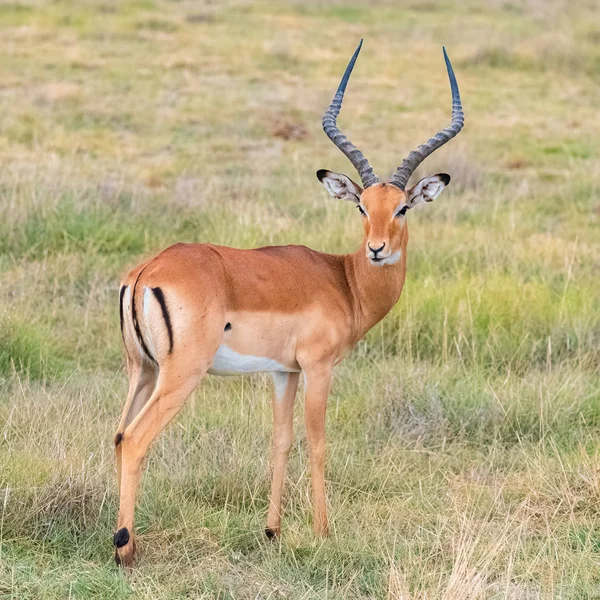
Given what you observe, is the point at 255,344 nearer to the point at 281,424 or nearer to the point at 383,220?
the point at 281,424

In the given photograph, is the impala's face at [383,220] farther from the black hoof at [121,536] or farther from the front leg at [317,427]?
the black hoof at [121,536]

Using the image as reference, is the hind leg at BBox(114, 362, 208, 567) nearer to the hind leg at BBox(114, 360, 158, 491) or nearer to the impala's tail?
the impala's tail

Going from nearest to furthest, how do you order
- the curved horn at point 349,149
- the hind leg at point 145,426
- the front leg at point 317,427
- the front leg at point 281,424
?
the hind leg at point 145,426 < the front leg at point 317,427 < the front leg at point 281,424 < the curved horn at point 349,149

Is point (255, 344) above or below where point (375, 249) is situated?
below

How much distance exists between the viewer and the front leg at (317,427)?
13.0ft

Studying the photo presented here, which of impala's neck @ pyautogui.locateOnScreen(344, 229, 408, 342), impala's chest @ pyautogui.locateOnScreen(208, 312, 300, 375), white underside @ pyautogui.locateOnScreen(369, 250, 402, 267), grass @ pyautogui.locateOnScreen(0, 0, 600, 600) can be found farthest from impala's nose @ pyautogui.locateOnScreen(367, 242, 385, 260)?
grass @ pyautogui.locateOnScreen(0, 0, 600, 600)

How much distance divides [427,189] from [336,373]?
5.42ft

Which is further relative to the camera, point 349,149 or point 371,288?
point 349,149

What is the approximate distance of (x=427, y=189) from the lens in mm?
4312

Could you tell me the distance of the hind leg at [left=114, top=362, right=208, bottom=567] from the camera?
11.7 ft

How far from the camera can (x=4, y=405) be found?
4.93 metres

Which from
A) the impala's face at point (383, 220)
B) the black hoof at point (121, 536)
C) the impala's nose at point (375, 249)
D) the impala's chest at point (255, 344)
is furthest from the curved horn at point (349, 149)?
the black hoof at point (121, 536)

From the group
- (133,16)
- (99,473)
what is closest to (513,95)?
(133,16)

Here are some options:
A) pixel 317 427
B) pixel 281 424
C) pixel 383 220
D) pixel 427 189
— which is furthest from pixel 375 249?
pixel 281 424
